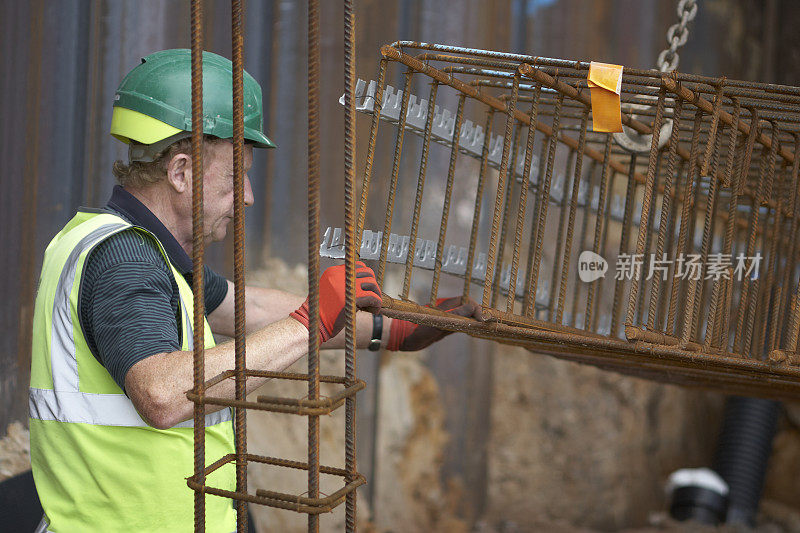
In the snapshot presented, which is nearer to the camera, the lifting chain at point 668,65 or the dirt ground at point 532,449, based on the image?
the lifting chain at point 668,65

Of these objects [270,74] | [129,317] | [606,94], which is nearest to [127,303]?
[129,317]

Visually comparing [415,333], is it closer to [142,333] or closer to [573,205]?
[573,205]

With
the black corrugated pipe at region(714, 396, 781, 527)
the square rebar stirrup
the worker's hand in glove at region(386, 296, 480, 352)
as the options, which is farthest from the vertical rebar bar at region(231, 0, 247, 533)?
the black corrugated pipe at region(714, 396, 781, 527)

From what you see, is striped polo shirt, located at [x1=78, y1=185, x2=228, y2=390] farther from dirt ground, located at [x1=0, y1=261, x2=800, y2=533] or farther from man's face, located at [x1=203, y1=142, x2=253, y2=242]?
dirt ground, located at [x1=0, y1=261, x2=800, y2=533]

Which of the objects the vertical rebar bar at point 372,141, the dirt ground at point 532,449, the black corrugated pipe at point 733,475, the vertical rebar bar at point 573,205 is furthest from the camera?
the black corrugated pipe at point 733,475

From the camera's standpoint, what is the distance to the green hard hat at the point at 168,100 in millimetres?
1736

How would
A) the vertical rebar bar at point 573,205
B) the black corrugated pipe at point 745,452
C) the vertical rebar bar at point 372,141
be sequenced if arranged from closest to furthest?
the vertical rebar bar at point 372,141, the vertical rebar bar at point 573,205, the black corrugated pipe at point 745,452

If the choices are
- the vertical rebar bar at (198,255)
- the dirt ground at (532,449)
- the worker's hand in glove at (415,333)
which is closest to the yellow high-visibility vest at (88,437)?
the vertical rebar bar at (198,255)

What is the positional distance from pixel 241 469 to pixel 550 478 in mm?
3457

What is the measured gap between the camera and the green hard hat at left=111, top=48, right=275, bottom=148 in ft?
5.70

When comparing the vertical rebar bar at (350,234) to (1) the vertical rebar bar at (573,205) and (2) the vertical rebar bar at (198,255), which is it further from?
(1) the vertical rebar bar at (573,205)

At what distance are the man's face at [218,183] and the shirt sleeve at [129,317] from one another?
0.34 m

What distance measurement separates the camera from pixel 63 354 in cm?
161

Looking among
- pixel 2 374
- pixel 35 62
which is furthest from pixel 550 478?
pixel 35 62
